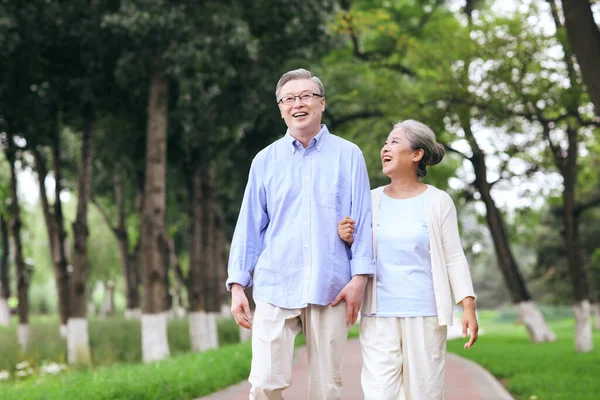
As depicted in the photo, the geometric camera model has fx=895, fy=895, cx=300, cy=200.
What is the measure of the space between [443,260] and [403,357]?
0.57 metres

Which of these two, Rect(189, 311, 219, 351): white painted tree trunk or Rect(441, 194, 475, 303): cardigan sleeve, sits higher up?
Rect(441, 194, 475, 303): cardigan sleeve

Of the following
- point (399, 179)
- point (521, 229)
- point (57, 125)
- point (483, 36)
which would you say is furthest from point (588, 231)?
point (399, 179)

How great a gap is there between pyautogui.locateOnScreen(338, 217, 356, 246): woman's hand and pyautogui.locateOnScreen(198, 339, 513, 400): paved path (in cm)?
545

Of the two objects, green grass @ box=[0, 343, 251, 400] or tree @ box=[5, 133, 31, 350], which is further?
tree @ box=[5, 133, 31, 350]

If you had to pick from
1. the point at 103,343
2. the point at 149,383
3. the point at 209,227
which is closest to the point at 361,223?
the point at 149,383

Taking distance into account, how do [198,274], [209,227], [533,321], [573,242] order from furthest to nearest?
[209,227]
[533,321]
[198,274]
[573,242]

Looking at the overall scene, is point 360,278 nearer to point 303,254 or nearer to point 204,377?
point 303,254

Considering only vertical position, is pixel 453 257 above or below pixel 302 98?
below

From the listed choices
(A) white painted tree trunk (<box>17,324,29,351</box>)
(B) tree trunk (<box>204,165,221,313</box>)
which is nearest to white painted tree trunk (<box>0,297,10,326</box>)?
(A) white painted tree trunk (<box>17,324,29,351</box>)

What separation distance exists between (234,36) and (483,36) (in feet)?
19.1

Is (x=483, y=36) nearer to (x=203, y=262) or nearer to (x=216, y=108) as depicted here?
(x=216, y=108)

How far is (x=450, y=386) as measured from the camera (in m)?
11.2

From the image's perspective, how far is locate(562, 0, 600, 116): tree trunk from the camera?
977 cm

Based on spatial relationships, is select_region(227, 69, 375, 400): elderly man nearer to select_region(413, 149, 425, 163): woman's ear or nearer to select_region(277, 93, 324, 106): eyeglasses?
select_region(277, 93, 324, 106): eyeglasses
